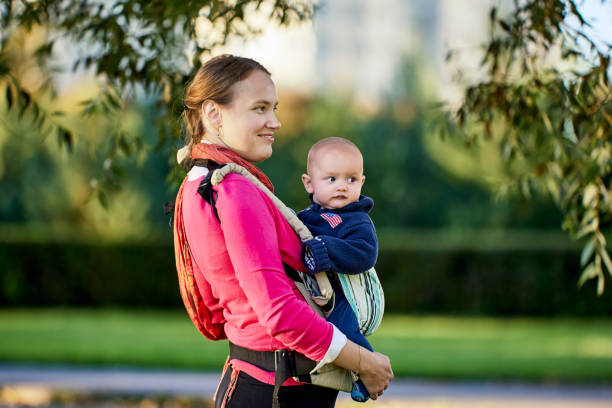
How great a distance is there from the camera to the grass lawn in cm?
949

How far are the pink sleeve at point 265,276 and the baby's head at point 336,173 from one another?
15.3 inches

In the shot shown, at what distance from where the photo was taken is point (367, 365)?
2.11m

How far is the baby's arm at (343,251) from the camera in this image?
2.10m

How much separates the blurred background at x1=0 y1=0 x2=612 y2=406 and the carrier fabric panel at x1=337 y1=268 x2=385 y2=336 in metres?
2.07

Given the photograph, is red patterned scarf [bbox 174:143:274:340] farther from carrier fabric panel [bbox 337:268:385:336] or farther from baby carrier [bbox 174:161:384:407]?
carrier fabric panel [bbox 337:268:385:336]

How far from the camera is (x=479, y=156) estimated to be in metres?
19.1

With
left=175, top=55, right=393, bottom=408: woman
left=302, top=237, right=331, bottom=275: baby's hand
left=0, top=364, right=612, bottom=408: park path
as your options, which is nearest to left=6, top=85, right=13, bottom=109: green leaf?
left=175, top=55, right=393, bottom=408: woman

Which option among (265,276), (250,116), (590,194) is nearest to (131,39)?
(250,116)

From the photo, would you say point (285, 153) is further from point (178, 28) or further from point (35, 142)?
point (178, 28)

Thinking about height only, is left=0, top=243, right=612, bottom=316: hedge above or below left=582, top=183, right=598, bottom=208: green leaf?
below

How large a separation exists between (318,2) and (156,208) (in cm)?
1849

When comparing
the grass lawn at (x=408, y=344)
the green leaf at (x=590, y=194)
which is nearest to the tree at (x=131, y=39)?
the green leaf at (x=590, y=194)

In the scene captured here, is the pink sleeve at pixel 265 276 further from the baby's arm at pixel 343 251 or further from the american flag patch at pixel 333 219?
the american flag patch at pixel 333 219

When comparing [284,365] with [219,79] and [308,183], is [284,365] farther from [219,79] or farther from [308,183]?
[219,79]
